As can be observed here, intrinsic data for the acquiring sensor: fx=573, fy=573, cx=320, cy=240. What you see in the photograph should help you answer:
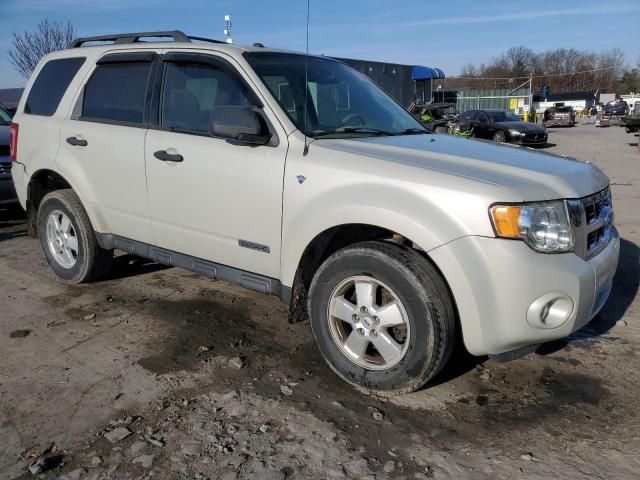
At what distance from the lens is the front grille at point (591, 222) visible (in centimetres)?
295

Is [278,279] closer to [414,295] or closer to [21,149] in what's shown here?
[414,295]

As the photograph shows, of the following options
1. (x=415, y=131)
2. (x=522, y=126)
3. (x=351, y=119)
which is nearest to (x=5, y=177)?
(x=351, y=119)

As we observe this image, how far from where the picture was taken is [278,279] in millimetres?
3646

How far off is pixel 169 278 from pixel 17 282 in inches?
55.1

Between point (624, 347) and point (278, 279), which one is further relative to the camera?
point (624, 347)

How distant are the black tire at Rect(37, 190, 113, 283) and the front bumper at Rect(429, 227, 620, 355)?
3.24 m

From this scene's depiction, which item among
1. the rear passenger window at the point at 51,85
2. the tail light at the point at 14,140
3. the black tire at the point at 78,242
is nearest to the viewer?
the black tire at the point at 78,242

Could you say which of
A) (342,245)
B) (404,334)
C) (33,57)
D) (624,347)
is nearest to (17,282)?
(342,245)

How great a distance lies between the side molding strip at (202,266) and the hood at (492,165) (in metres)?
0.97

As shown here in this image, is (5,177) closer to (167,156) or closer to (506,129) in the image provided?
(167,156)

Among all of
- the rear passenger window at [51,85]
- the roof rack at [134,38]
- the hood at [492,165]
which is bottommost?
the hood at [492,165]

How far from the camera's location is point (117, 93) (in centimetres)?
454


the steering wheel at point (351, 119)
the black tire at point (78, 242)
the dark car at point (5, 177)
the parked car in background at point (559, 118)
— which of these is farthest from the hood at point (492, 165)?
the parked car in background at point (559, 118)

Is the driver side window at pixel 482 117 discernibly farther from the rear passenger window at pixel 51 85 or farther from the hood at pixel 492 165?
the hood at pixel 492 165
